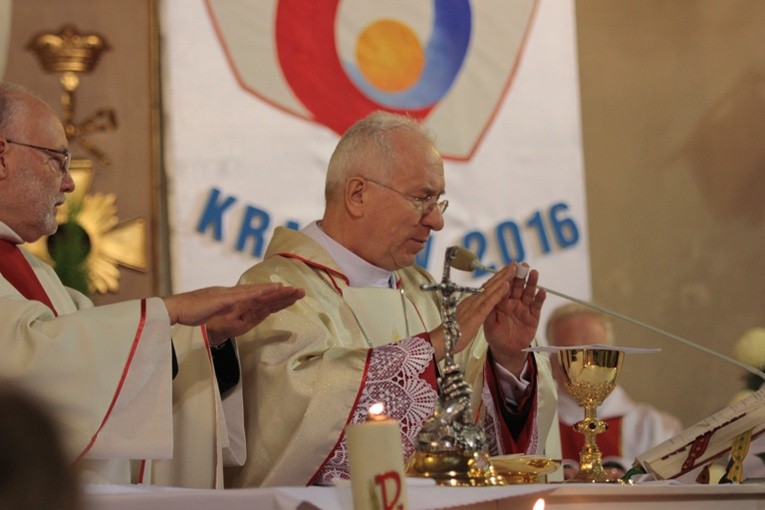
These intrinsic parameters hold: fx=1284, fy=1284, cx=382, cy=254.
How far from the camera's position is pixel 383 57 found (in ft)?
20.2

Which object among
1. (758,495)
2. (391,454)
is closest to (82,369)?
(391,454)

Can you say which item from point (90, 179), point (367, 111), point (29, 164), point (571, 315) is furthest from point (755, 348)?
point (29, 164)

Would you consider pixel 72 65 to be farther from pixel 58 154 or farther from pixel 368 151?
pixel 58 154

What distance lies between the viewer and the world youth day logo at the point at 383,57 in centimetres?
587

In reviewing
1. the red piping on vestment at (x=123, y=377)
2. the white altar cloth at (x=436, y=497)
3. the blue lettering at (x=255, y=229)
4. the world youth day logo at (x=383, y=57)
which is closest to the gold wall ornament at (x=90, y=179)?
the blue lettering at (x=255, y=229)

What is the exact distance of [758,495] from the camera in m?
2.84

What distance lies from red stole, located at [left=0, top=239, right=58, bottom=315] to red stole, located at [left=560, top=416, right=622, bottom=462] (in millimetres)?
2841

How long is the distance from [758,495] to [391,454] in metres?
1.22

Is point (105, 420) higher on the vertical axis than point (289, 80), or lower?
lower

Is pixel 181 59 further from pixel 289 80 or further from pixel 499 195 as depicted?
pixel 499 195

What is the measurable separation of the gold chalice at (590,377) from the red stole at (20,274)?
137cm

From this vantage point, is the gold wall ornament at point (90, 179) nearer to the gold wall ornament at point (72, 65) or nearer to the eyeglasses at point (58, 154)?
the gold wall ornament at point (72, 65)

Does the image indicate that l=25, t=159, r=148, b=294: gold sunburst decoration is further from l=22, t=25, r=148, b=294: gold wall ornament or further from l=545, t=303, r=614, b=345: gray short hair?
l=545, t=303, r=614, b=345: gray short hair

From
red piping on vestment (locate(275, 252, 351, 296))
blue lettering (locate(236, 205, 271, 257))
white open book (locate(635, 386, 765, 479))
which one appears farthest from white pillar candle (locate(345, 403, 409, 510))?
blue lettering (locate(236, 205, 271, 257))
